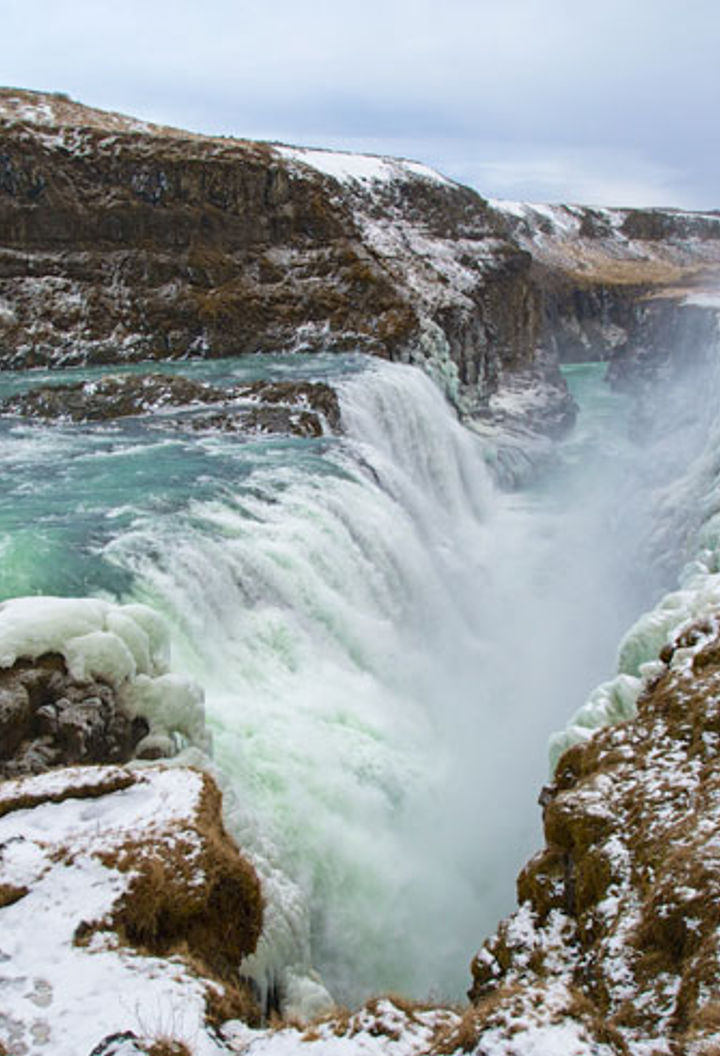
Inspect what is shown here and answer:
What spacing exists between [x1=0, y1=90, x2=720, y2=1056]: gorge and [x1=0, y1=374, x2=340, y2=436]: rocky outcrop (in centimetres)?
12

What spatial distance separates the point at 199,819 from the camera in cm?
580

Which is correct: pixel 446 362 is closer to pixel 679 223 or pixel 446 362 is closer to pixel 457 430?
pixel 457 430

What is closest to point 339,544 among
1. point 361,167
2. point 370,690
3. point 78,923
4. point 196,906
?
point 370,690

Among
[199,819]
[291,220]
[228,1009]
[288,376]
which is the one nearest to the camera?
[228,1009]

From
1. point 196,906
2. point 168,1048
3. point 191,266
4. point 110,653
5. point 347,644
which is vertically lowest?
point 347,644

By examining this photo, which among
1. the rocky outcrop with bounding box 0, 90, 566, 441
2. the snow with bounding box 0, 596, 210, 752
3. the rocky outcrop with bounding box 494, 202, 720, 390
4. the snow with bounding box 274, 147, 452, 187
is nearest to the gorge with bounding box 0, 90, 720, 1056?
the snow with bounding box 0, 596, 210, 752

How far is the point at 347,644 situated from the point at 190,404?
543 inches

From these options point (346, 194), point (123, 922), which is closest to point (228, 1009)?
point (123, 922)

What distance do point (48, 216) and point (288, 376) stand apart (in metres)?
14.7

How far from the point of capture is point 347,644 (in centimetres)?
1388

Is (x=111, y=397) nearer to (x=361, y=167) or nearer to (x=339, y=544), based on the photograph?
(x=339, y=544)

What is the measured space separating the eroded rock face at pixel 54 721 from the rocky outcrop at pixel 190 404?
15.1 m

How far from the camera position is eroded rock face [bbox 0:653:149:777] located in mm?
7289

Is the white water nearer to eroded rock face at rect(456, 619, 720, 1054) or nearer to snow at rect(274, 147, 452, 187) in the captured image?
eroded rock face at rect(456, 619, 720, 1054)
